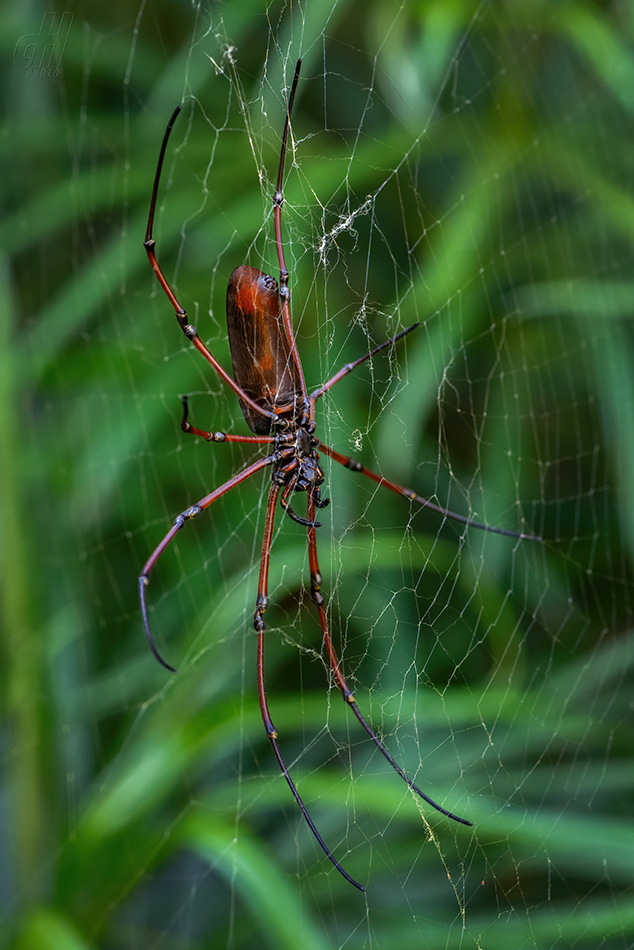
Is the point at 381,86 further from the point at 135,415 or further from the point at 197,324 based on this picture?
the point at 135,415

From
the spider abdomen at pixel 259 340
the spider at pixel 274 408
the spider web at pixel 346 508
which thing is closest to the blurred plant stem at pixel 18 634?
the spider web at pixel 346 508

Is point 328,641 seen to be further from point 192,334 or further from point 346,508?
point 192,334

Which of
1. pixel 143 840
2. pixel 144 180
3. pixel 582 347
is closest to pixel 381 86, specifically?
pixel 144 180

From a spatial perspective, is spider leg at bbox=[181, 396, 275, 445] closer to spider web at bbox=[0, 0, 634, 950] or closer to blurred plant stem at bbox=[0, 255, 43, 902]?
spider web at bbox=[0, 0, 634, 950]

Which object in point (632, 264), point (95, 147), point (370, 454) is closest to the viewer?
point (370, 454)

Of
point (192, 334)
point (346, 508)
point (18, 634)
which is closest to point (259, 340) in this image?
point (192, 334)
